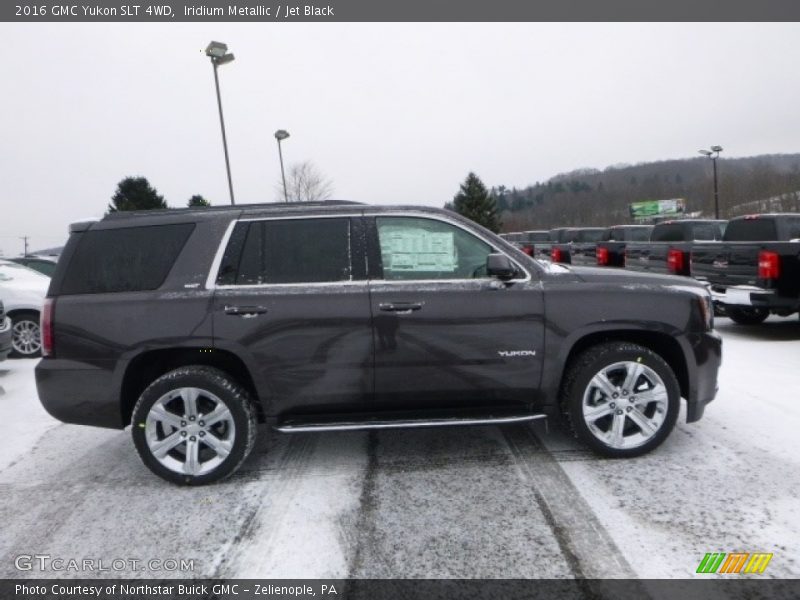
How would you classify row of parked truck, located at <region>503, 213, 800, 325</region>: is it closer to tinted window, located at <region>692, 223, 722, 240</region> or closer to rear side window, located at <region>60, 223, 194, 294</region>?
tinted window, located at <region>692, 223, 722, 240</region>

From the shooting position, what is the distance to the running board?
3.58m

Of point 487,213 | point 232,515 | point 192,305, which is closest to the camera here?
point 232,515

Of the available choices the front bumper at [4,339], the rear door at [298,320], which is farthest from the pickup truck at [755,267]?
the front bumper at [4,339]

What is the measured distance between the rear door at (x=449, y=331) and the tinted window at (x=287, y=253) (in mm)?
241

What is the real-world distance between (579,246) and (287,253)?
1933 centimetres

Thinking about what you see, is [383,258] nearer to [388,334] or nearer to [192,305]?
[388,334]

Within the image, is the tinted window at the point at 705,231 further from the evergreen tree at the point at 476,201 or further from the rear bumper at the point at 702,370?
the evergreen tree at the point at 476,201

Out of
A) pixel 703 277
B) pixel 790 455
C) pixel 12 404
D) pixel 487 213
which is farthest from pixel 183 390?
pixel 487 213

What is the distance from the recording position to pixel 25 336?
8.51m

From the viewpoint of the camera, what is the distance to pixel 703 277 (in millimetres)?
8625

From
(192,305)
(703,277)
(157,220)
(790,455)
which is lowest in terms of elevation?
(790,455)

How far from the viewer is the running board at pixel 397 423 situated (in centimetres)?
358

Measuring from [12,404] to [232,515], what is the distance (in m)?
4.09

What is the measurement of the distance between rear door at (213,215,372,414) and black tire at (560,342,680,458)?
145cm
